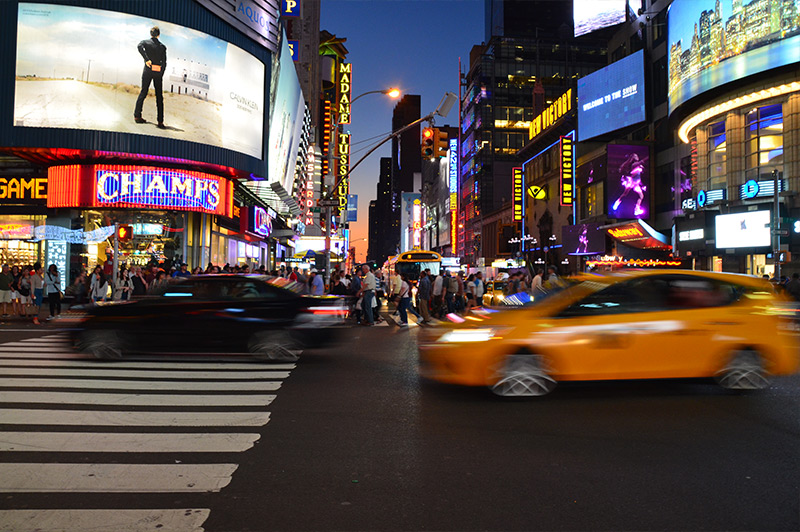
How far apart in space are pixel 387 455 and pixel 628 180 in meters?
43.4

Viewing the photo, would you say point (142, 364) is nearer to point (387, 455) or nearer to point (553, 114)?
point (387, 455)

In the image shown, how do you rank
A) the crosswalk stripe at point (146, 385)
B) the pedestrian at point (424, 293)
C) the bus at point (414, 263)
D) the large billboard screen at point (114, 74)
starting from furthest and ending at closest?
the bus at point (414, 263) < the large billboard screen at point (114, 74) < the pedestrian at point (424, 293) < the crosswalk stripe at point (146, 385)

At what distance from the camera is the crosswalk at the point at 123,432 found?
154 inches

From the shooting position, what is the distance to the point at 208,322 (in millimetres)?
9930

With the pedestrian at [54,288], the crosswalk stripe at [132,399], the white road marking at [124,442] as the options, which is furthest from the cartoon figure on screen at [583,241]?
the white road marking at [124,442]

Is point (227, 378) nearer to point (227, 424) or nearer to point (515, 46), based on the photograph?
point (227, 424)

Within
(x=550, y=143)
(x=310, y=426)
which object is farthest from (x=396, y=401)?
(x=550, y=143)

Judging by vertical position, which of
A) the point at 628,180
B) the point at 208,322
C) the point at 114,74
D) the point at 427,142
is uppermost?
the point at 114,74

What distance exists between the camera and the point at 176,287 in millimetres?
10219

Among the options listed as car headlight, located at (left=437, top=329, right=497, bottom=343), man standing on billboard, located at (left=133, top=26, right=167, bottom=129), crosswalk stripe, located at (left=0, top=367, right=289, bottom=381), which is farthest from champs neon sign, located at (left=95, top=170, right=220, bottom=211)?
car headlight, located at (left=437, top=329, right=497, bottom=343)

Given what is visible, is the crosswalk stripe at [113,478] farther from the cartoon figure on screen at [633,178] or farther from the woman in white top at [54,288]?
the cartoon figure on screen at [633,178]

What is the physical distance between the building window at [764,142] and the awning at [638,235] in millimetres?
10607

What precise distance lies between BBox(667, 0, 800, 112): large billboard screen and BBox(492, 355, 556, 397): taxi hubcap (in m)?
28.8

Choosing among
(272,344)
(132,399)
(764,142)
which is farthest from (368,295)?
(764,142)
